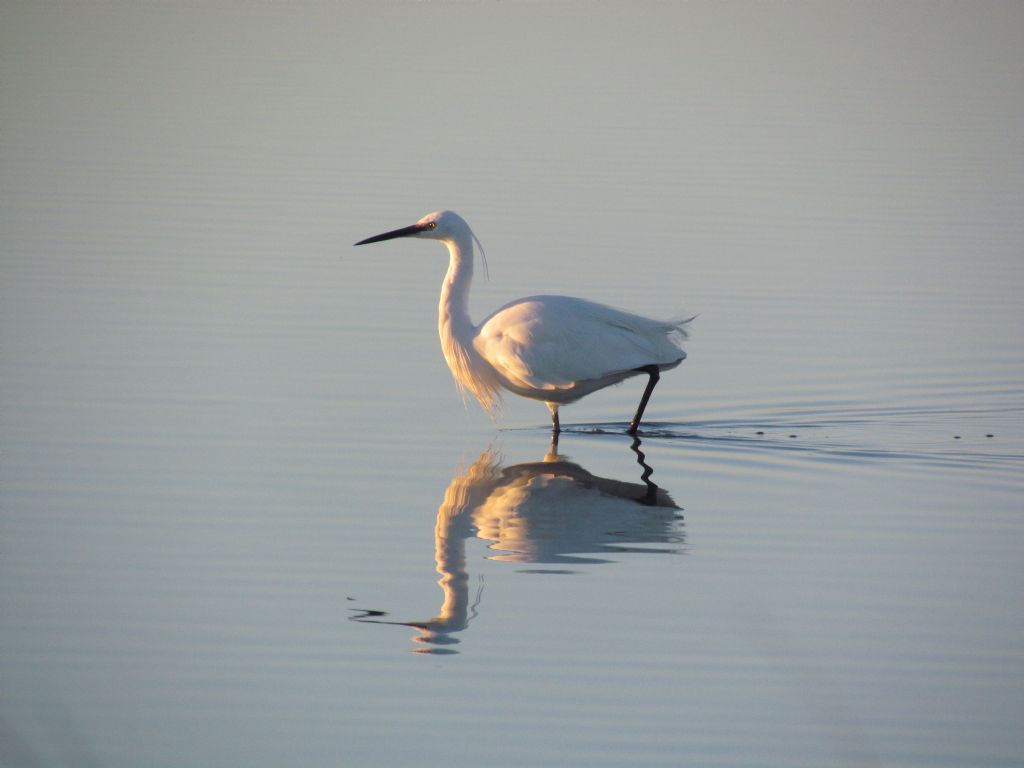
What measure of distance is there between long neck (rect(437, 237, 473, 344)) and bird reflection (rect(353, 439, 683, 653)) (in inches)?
52.4

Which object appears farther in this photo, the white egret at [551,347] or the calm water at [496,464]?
the white egret at [551,347]

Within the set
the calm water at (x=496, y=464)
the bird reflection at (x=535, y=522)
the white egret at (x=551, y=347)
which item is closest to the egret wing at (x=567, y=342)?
the white egret at (x=551, y=347)

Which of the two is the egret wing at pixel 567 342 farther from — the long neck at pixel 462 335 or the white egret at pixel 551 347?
the long neck at pixel 462 335

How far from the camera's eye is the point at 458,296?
407 inches

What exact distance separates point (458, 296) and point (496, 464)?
175cm

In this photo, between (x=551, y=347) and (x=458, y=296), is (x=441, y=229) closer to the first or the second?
(x=458, y=296)

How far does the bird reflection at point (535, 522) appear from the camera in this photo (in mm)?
6430

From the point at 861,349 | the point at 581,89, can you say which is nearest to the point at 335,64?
the point at 581,89

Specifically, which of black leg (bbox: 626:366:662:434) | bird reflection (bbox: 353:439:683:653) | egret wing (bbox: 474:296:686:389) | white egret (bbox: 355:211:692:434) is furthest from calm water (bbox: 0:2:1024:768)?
egret wing (bbox: 474:296:686:389)

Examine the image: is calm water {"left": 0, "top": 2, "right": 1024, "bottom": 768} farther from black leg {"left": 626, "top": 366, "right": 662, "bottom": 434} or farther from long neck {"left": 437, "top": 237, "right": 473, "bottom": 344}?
long neck {"left": 437, "top": 237, "right": 473, "bottom": 344}

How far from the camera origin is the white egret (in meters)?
9.55

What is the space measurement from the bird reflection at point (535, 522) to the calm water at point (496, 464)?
29 millimetres

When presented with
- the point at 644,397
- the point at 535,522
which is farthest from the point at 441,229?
the point at 535,522

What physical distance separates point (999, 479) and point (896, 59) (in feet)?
97.5
